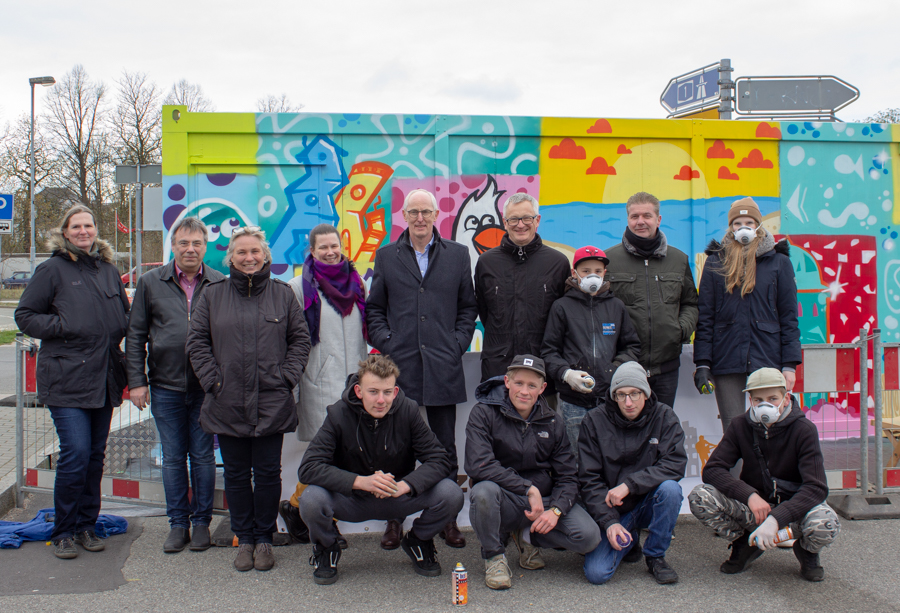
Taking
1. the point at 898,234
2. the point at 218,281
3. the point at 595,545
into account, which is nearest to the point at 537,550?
the point at 595,545

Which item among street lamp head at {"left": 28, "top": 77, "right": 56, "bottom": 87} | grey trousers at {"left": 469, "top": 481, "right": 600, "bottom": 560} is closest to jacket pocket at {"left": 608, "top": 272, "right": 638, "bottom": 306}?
grey trousers at {"left": 469, "top": 481, "right": 600, "bottom": 560}

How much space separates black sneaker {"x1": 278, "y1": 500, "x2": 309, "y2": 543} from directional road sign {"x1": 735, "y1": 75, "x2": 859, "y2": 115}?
7029 mm

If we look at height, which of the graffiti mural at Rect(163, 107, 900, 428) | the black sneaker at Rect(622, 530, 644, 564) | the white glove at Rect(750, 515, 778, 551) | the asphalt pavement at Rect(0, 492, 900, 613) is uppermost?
the graffiti mural at Rect(163, 107, 900, 428)

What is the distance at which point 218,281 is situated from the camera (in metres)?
3.82

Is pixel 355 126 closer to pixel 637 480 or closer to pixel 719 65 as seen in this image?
pixel 637 480

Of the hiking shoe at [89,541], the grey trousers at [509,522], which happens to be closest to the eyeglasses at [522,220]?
the grey trousers at [509,522]

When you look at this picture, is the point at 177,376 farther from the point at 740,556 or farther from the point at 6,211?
the point at 6,211

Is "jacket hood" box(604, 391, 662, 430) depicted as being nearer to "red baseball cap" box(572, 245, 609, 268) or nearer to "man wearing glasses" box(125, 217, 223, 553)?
"red baseball cap" box(572, 245, 609, 268)

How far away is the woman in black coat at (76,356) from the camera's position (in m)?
3.77

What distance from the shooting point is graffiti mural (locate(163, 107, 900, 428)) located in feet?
17.8

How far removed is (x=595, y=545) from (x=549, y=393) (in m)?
0.96

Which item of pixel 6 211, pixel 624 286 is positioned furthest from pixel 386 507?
pixel 6 211

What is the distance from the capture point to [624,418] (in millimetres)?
3643

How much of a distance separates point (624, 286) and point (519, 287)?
65 cm
